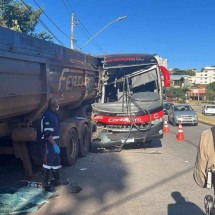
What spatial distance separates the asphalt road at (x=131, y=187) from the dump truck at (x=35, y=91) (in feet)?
2.85

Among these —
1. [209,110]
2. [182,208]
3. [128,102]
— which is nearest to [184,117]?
[128,102]

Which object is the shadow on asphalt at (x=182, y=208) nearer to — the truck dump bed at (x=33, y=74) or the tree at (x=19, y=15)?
the truck dump bed at (x=33, y=74)

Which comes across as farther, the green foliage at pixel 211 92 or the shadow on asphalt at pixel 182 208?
the green foliage at pixel 211 92

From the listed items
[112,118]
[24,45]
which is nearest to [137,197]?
[24,45]

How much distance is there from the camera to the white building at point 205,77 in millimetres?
173000

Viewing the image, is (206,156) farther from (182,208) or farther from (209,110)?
(209,110)

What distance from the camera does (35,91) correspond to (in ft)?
23.4

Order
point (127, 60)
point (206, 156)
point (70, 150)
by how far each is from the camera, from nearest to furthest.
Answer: point (206, 156) → point (70, 150) → point (127, 60)

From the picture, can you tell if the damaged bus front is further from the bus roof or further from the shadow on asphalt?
the shadow on asphalt

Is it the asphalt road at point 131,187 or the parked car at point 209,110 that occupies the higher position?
the asphalt road at point 131,187

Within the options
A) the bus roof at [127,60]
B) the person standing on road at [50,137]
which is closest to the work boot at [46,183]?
the person standing on road at [50,137]

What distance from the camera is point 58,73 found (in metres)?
8.56

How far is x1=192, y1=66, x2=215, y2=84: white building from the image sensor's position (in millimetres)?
173000

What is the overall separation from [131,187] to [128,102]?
488 cm
